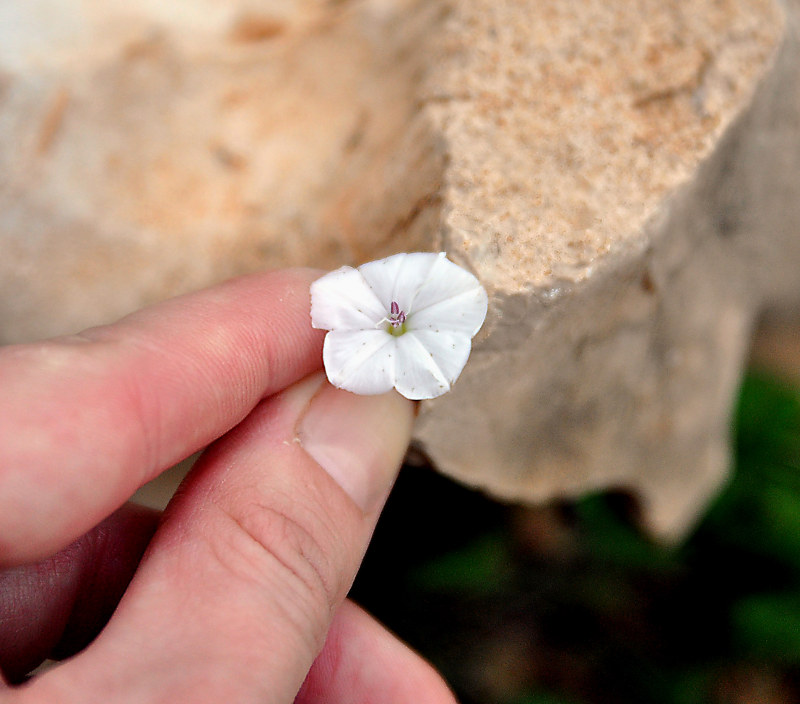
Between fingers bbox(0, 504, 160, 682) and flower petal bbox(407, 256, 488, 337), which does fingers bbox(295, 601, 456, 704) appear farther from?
flower petal bbox(407, 256, 488, 337)

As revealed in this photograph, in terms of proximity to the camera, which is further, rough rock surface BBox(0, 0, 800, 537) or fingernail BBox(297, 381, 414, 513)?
rough rock surface BBox(0, 0, 800, 537)

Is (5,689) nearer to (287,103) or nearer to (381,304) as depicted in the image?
(381,304)

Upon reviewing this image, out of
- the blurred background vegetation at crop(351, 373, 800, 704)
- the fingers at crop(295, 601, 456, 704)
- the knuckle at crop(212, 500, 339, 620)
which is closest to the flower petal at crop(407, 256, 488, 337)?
the knuckle at crop(212, 500, 339, 620)

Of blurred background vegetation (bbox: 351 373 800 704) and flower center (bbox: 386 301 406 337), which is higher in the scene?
flower center (bbox: 386 301 406 337)

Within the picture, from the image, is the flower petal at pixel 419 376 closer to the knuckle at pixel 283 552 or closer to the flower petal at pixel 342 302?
the flower petal at pixel 342 302

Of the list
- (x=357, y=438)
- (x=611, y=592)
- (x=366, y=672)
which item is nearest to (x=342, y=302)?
(x=357, y=438)

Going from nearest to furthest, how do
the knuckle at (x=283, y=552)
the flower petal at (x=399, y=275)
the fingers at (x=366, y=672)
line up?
the knuckle at (x=283, y=552) < the flower petal at (x=399, y=275) < the fingers at (x=366, y=672)

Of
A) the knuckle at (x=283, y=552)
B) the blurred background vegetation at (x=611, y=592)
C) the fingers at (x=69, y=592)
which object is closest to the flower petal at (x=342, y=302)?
the knuckle at (x=283, y=552)

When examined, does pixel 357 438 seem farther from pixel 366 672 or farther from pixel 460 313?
pixel 366 672
